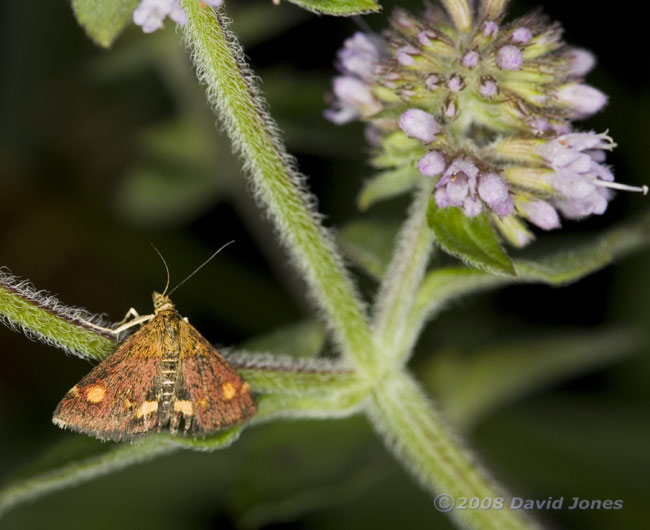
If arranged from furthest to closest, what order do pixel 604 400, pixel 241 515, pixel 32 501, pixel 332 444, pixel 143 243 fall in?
pixel 143 243 < pixel 604 400 < pixel 32 501 < pixel 332 444 < pixel 241 515

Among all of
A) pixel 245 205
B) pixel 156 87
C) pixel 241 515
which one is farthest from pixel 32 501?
pixel 156 87

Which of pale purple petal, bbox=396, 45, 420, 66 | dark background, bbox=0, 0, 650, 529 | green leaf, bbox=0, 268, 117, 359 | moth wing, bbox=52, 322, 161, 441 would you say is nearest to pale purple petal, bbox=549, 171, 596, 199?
Answer: pale purple petal, bbox=396, 45, 420, 66

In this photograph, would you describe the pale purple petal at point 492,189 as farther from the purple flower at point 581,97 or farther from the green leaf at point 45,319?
the green leaf at point 45,319

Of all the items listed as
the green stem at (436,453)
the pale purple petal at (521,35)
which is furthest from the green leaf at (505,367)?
the pale purple petal at (521,35)

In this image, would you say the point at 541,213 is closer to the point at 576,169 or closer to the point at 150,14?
the point at 576,169

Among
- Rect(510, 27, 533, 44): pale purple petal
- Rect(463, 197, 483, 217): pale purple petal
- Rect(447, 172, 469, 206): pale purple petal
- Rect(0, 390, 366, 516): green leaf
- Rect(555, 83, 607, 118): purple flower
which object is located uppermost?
Rect(510, 27, 533, 44): pale purple petal

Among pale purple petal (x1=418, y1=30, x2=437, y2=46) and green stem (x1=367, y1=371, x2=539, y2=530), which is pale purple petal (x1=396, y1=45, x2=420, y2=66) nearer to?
pale purple petal (x1=418, y1=30, x2=437, y2=46)

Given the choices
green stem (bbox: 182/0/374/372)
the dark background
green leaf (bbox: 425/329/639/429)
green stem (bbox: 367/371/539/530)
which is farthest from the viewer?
the dark background

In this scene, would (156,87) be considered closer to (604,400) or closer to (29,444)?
(29,444)
